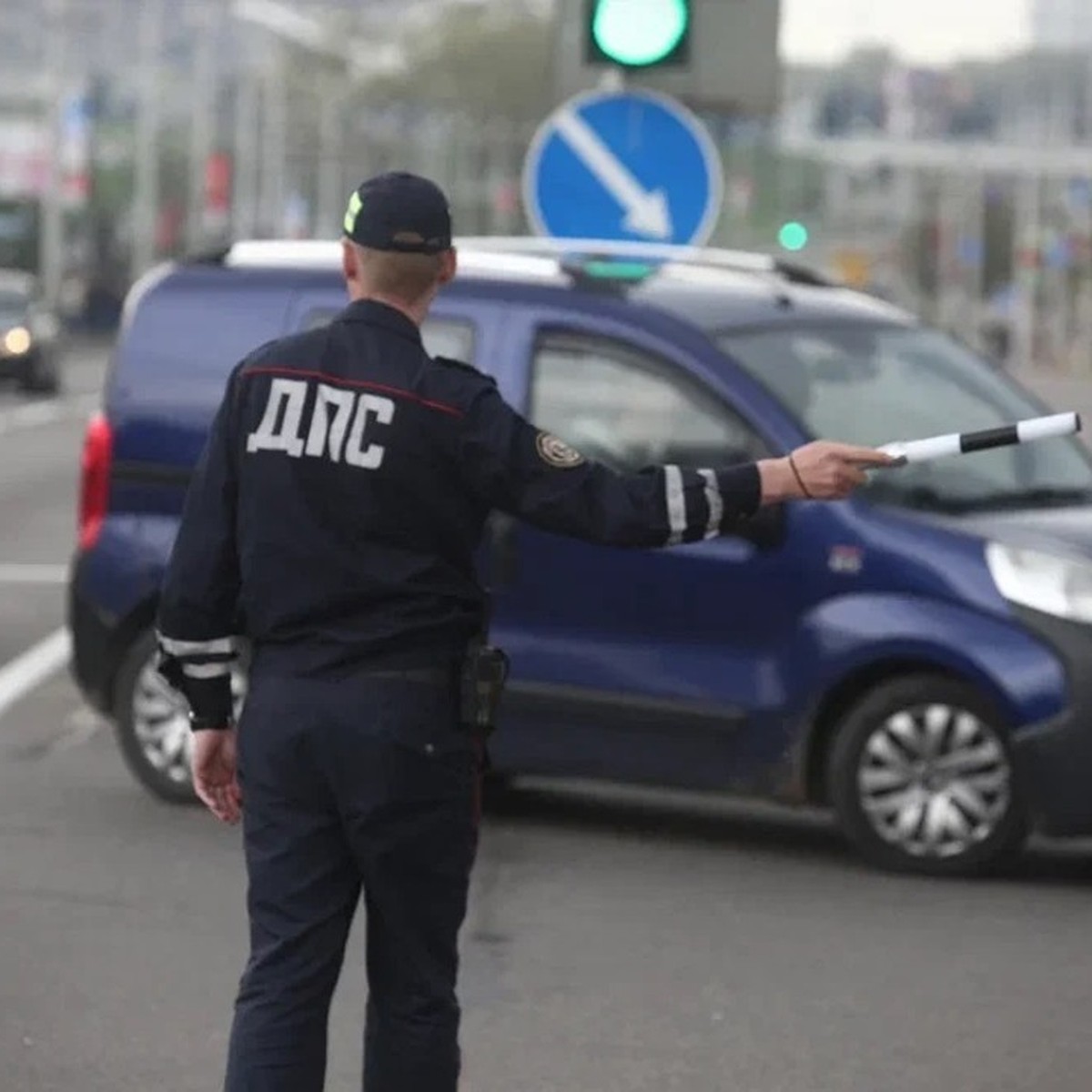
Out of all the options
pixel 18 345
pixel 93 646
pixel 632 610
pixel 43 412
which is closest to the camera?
pixel 632 610

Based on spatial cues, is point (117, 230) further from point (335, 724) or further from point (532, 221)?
point (335, 724)

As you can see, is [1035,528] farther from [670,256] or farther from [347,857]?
[347,857]

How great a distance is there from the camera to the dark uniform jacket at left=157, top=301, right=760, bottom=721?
6.13 m

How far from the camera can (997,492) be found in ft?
36.4

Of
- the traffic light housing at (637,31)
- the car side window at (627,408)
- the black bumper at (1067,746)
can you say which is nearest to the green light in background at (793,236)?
the traffic light housing at (637,31)

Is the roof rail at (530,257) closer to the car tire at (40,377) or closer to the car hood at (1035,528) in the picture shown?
the car hood at (1035,528)

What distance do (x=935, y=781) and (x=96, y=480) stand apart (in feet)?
9.23

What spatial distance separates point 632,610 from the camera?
11.1 meters

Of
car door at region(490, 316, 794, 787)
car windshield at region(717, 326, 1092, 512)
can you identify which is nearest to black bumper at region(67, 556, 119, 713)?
car door at region(490, 316, 794, 787)

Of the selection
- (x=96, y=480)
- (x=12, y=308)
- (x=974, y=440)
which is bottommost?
(x=12, y=308)

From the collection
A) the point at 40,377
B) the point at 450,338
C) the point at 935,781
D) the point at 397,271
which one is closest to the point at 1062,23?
the point at 40,377

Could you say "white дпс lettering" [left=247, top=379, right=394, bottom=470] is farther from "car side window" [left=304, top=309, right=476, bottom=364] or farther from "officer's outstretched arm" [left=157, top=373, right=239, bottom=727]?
"car side window" [left=304, top=309, right=476, bottom=364]

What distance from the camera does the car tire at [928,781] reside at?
35.0ft

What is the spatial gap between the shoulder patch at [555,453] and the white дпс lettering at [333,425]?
0.23 meters
